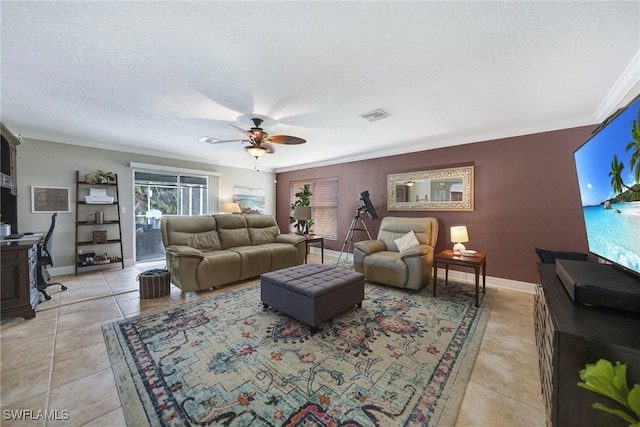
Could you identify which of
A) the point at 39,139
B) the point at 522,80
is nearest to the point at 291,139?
the point at 522,80

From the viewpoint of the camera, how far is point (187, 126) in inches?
134

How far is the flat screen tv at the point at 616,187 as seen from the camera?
3.69 feet

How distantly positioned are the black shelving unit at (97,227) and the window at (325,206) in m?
4.02

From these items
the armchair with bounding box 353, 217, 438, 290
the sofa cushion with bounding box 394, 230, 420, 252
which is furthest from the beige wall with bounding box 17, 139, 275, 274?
the sofa cushion with bounding box 394, 230, 420, 252

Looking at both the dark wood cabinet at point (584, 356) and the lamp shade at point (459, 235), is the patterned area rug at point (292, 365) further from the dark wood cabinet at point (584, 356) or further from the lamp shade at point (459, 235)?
the lamp shade at point (459, 235)

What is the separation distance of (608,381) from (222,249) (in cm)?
413

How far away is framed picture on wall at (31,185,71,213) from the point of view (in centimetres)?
375

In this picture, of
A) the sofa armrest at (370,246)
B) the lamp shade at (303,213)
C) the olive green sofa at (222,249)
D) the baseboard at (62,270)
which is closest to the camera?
the olive green sofa at (222,249)

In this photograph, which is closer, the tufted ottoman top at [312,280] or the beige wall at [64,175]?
the tufted ottoman top at [312,280]

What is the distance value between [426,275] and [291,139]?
2618 millimetres

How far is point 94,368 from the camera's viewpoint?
1693mm

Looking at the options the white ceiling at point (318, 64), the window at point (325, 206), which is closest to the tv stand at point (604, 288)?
the white ceiling at point (318, 64)

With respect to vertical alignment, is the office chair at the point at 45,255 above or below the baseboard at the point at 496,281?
above

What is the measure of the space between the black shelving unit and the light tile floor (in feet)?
5.46
